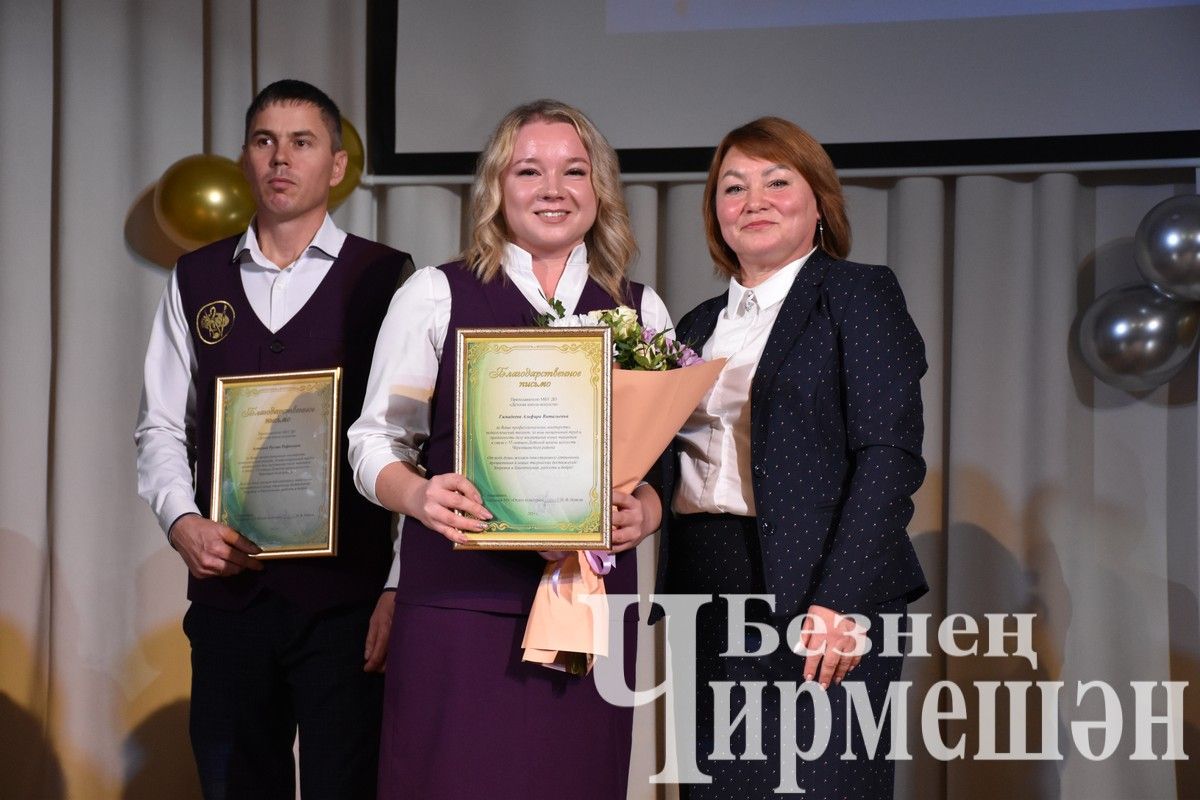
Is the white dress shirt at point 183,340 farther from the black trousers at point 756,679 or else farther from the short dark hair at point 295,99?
the black trousers at point 756,679

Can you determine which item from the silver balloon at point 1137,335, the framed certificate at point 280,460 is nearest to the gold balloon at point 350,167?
the framed certificate at point 280,460

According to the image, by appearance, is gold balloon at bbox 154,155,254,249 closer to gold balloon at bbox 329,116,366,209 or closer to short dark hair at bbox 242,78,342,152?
gold balloon at bbox 329,116,366,209

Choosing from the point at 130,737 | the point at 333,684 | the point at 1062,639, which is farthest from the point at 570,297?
the point at 130,737

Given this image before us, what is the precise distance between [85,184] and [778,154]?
2624mm

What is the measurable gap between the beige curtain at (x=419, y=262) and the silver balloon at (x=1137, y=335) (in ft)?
0.65

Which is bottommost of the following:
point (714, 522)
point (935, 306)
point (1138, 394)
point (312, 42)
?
point (714, 522)

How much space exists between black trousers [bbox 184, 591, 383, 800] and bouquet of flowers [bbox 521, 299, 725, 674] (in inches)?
22.6

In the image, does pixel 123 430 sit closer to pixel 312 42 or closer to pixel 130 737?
pixel 130 737

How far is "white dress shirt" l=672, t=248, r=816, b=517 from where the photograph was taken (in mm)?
2068

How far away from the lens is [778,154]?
2.16 m

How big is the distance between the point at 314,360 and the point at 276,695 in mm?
652

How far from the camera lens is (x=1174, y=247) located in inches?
130

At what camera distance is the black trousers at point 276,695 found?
235 centimetres

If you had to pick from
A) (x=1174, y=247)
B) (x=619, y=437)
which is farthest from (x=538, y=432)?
(x=1174, y=247)
